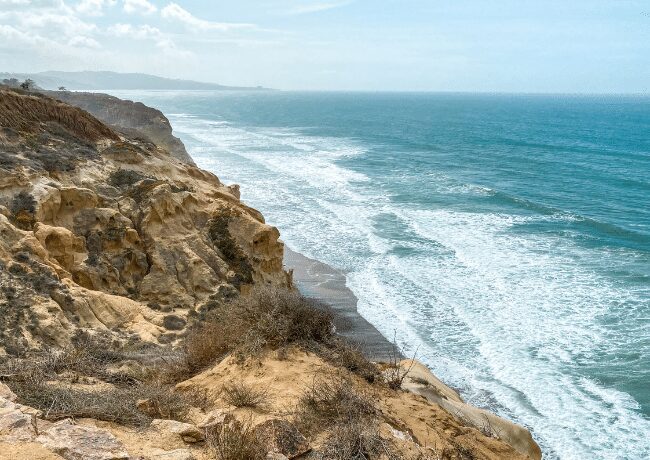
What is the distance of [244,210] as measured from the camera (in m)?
18.7

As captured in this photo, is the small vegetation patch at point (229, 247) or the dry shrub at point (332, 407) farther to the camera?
the small vegetation patch at point (229, 247)

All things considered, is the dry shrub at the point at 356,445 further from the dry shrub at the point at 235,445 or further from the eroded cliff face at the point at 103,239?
the eroded cliff face at the point at 103,239

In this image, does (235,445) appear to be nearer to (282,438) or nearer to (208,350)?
(282,438)

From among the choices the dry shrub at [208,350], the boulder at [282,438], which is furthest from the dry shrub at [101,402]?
the dry shrub at [208,350]

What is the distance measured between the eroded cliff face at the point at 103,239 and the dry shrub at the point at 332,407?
551cm

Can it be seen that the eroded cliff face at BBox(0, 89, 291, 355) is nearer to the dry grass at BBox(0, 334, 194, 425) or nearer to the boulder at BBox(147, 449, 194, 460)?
the dry grass at BBox(0, 334, 194, 425)

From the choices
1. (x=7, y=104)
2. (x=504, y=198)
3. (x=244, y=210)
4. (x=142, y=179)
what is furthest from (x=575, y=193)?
(x=7, y=104)

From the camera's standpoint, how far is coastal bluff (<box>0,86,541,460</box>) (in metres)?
6.55

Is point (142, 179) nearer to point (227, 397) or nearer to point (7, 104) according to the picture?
point (7, 104)

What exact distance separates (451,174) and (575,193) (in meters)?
9.97

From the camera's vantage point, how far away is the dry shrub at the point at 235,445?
600cm

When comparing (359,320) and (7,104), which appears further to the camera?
(359,320)

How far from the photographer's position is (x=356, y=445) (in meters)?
6.54

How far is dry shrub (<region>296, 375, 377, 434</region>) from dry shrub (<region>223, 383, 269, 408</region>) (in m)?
0.52
